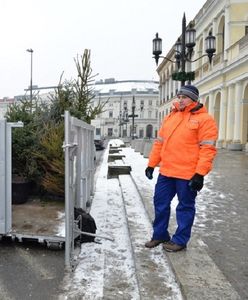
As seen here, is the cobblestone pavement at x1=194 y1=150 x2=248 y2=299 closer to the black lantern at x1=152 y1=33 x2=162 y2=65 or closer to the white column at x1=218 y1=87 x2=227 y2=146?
the black lantern at x1=152 y1=33 x2=162 y2=65

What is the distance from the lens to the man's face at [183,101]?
3943mm

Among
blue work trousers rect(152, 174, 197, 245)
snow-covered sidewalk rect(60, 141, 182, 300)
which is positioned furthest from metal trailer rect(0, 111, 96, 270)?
blue work trousers rect(152, 174, 197, 245)

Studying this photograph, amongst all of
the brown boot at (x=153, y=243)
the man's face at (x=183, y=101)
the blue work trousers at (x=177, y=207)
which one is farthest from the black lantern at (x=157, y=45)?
the brown boot at (x=153, y=243)

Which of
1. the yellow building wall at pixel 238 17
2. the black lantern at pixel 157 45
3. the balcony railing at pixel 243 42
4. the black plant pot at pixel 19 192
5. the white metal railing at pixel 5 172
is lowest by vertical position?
the black plant pot at pixel 19 192

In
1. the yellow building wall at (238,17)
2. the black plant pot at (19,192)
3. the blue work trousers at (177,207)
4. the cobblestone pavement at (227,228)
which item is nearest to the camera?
the cobblestone pavement at (227,228)

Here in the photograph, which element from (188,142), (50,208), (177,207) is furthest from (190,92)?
(50,208)

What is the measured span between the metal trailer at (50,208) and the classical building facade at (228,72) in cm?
1609

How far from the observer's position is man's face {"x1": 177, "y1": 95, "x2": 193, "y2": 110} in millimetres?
3943

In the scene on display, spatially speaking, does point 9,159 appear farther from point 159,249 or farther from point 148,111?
point 148,111

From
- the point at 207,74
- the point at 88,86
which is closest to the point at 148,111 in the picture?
the point at 207,74

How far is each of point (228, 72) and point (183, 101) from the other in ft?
79.6

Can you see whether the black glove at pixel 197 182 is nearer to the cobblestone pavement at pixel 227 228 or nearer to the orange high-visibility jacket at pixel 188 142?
the orange high-visibility jacket at pixel 188 142

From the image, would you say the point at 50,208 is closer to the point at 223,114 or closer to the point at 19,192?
the point at 19,192

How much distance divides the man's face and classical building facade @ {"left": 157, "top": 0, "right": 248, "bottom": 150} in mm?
16782
